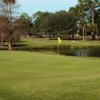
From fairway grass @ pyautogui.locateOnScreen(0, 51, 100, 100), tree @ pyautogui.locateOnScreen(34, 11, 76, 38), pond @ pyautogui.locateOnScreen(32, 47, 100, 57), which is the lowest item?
pond @ pyautogui.locateOnScreen(32, 47, 100, 57)

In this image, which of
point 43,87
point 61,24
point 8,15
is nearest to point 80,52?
point 8,15

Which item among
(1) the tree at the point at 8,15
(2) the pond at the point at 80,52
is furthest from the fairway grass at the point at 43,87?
(1) the tree at the point at 8,15

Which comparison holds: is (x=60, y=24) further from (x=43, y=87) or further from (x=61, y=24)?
(x=43, y=87)

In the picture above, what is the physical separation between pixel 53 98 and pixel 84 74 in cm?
641

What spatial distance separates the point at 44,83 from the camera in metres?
13.6

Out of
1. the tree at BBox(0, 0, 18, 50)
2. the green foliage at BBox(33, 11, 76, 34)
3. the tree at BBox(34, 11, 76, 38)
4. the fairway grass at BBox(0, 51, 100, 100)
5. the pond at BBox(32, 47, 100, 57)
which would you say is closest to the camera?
the fairway grass at BBox(0, 51, 100, 100)

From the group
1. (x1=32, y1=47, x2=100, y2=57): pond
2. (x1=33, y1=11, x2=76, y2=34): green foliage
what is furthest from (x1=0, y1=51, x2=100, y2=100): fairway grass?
(x1=33, y1=11, x2=76, y2=34): green foliage

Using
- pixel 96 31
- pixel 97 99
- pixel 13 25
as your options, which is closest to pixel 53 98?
pixel 97 99

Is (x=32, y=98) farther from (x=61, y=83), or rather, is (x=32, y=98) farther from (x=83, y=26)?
(x=83, y=26)

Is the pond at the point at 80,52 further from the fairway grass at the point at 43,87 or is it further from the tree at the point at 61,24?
the tree at the point at 61,24

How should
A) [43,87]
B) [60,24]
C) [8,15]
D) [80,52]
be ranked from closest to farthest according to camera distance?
[43,87]
[80,52]
[8,15]
[60,24]

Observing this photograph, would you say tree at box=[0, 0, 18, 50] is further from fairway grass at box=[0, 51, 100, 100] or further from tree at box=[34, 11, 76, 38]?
tree at box=[34, 11, 76, 38]

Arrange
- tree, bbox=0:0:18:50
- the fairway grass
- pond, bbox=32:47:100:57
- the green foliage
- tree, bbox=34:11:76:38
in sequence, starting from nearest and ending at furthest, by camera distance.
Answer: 1. the fairway grass
2. pond, bbox=32:47:100:57
3. tree, bbox=0:0:18:50
4. tree, bbox=34:11:76:38
5. the green foliage

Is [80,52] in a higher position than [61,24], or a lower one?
lower
